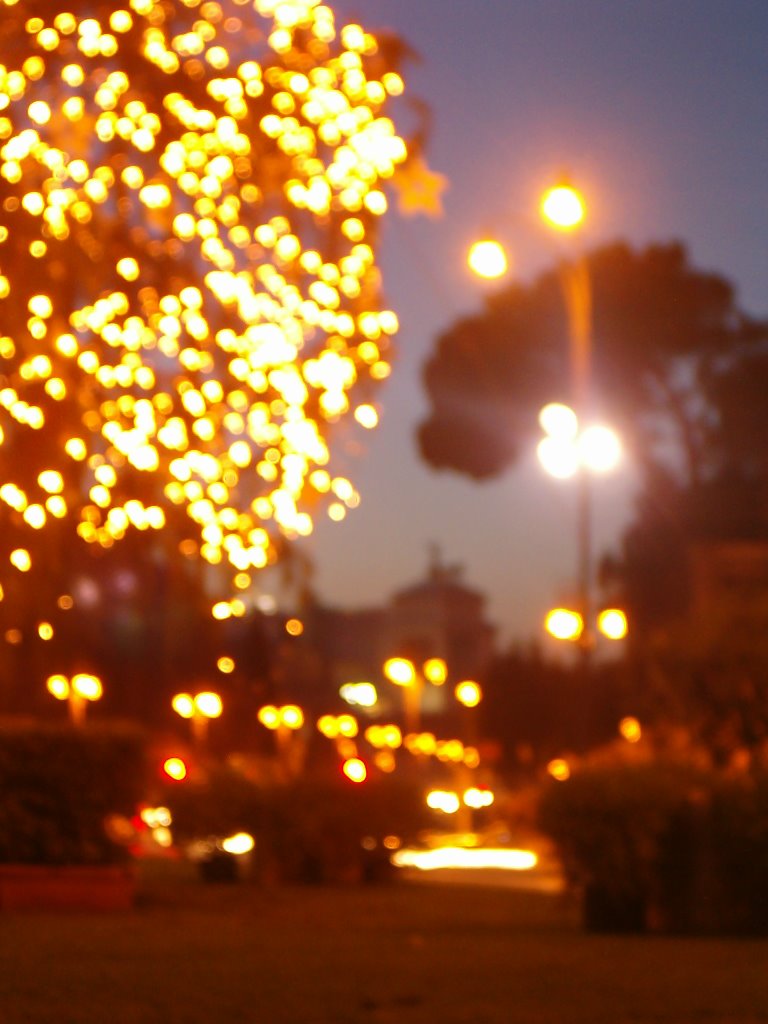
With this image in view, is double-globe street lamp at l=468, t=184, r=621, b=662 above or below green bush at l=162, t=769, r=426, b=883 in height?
above

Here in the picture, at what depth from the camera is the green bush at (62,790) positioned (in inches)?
513

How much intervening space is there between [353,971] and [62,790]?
4265mm

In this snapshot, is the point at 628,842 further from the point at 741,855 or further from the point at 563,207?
the point at 563,207

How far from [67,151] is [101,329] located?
149 cm

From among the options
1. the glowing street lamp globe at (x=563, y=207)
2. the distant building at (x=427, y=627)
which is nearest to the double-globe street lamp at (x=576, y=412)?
the glowing street lamp globe at (x=563, y=207)

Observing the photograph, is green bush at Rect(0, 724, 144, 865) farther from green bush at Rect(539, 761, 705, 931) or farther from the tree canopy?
the tree canopy

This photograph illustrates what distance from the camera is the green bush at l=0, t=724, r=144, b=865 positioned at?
42.8ft

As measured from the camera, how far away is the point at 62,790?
13211 mm

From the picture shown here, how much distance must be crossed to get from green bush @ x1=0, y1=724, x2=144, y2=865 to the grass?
26.4 inches

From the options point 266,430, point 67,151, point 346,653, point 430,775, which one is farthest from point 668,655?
point 346,653

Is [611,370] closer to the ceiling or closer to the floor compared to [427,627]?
closer to the floor

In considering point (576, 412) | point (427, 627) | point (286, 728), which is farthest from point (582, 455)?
point (427, 627)

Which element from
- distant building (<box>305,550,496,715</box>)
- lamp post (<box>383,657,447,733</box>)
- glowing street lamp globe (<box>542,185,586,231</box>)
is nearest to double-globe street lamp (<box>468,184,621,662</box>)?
glowing street lamp globe (<box>542,185,586,231</box>)

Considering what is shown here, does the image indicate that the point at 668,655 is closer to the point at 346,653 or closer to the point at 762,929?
the point at 762,929
